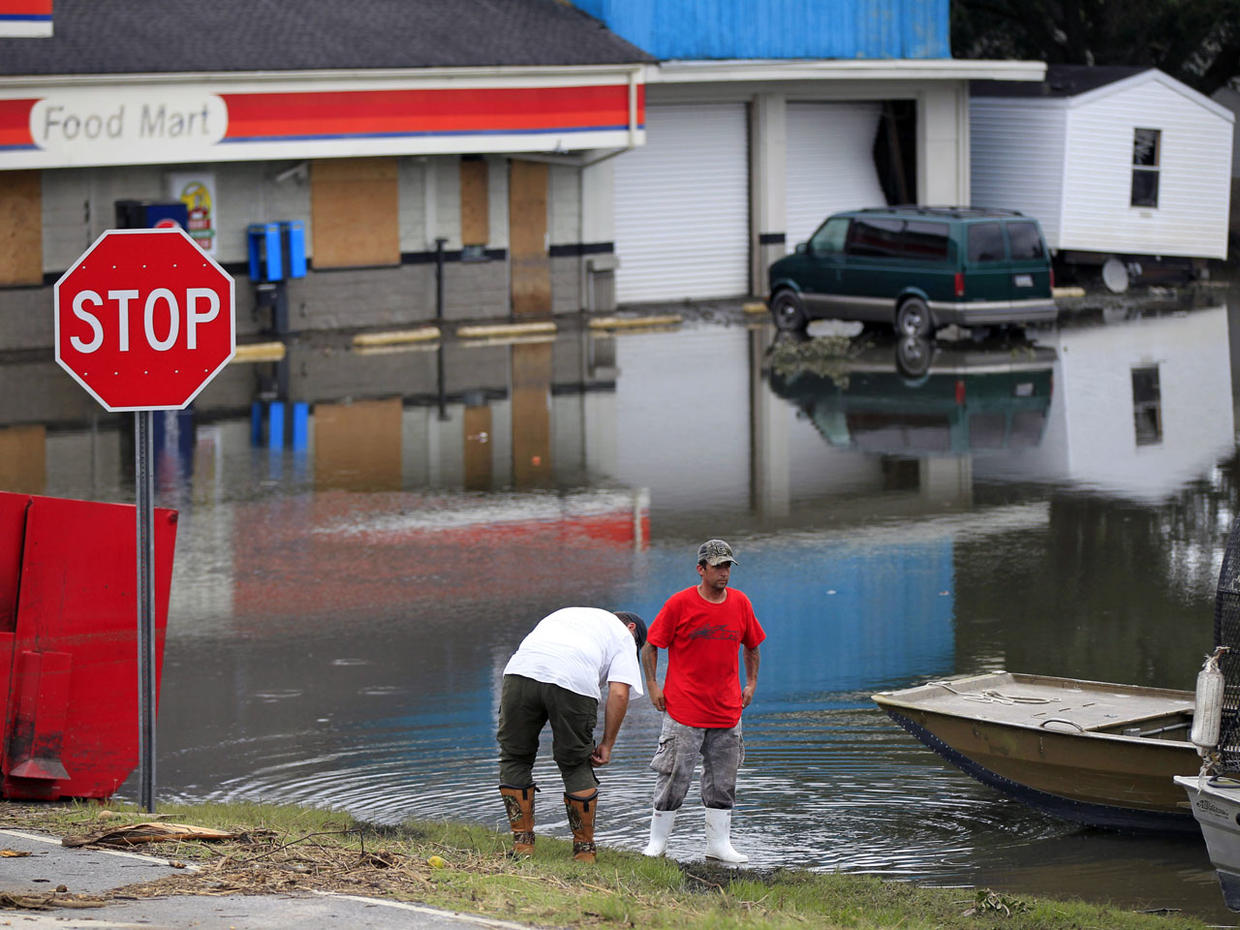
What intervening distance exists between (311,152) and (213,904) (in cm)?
2347

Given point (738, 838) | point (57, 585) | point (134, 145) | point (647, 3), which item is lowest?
point (738, 838)

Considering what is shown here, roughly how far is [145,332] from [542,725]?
230 cm

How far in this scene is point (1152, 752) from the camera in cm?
841

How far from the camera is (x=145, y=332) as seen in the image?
298 inches

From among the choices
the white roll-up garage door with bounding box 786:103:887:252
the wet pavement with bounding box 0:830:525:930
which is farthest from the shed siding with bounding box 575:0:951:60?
the wet pavement with bounding box 0:830:525:930

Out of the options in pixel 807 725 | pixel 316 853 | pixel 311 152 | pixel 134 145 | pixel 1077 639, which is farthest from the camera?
pixel 311 152

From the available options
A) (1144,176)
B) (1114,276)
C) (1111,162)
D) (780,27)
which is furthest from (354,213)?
(1144,176)

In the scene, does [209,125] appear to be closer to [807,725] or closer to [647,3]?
[647,3]

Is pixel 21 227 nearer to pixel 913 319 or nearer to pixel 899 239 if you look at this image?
pixel 899 239

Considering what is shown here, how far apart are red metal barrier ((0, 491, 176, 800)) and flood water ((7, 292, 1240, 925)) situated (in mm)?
942

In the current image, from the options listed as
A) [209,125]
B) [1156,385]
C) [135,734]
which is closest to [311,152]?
[209,125]

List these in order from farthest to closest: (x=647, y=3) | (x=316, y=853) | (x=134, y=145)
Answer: (x=647, y=3)
(x=134, y=145)
(x=316, y=853)

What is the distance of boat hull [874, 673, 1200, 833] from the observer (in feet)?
27.9

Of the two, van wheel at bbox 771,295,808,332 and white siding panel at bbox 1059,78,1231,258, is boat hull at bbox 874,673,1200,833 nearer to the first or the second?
van wheel at bbox 771,295,808,332
